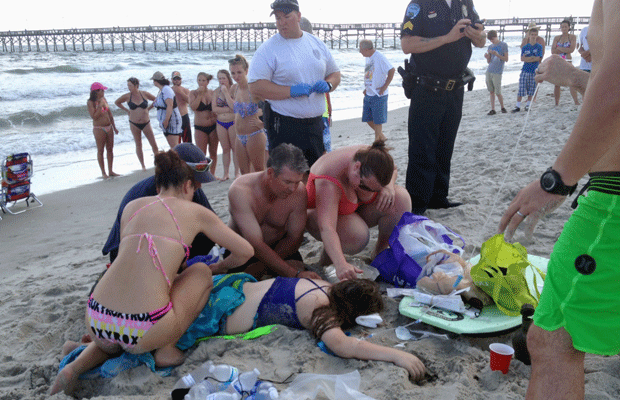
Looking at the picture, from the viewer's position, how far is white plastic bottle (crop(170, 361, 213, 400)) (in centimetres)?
198

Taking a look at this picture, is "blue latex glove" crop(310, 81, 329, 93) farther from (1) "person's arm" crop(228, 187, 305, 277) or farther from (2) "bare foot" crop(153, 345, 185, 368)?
(2) "bare foot" crop(153, 345, 185, 368)

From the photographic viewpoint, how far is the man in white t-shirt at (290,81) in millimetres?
3537

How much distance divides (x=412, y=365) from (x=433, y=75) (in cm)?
242

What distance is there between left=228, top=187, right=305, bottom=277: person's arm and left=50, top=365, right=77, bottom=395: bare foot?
1166 millimetres

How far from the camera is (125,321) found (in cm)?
221

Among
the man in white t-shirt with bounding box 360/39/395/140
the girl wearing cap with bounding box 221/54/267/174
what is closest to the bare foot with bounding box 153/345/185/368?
the girl wearing cap with bounding box 221/54/267/174

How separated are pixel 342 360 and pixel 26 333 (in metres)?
1.88

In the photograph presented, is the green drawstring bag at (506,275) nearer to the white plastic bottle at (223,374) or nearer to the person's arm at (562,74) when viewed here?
the person's arm at (562,74)

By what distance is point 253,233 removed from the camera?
9.65 ft

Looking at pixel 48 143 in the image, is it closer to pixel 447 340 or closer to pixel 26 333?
pixel 26 333

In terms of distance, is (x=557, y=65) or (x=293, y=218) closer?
(x=557, y=65)

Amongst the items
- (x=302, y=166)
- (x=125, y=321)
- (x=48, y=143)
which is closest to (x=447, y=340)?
(x=302, y=166)

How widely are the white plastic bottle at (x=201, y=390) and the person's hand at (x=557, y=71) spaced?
1679 mm

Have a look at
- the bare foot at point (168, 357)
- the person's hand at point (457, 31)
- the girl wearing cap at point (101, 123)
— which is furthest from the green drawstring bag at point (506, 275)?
the girl wearing cap at point (101, 123)
